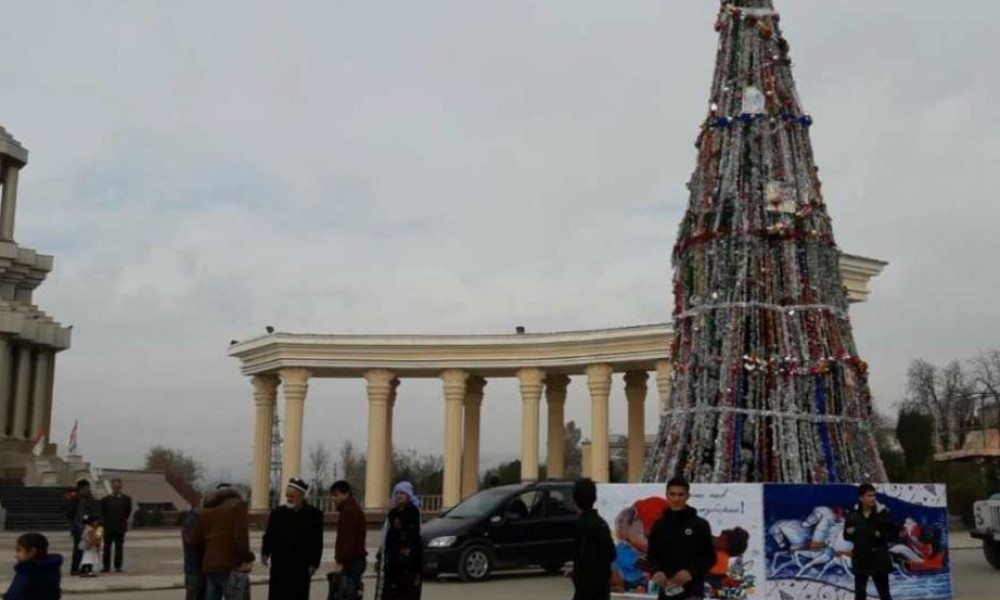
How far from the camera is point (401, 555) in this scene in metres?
8.88

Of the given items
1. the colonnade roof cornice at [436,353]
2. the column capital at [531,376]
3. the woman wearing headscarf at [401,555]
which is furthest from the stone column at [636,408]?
the woman wearing headscarf at [401,555]

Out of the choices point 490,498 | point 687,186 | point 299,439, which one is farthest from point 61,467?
point 687,186

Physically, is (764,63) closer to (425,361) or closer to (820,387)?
(820,387)

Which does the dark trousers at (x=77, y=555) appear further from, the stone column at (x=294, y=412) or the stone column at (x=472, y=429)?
the stone column at (x=472, y=429)

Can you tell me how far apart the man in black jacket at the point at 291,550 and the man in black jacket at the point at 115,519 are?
9195 mm

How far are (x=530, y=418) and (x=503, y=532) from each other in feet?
43.8

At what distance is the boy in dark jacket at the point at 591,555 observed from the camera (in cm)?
656

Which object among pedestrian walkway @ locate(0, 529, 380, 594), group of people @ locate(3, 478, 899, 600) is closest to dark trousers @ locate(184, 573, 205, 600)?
group of people @ locate(3, 478, 899, 600)

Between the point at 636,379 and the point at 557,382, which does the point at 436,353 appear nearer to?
the point at 557,382

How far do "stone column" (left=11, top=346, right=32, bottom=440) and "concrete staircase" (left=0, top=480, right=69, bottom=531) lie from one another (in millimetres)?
7547

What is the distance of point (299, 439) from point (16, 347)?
1660 centimetres

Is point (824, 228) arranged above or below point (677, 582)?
above

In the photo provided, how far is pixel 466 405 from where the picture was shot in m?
33.2

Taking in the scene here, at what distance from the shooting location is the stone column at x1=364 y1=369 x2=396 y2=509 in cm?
3033
